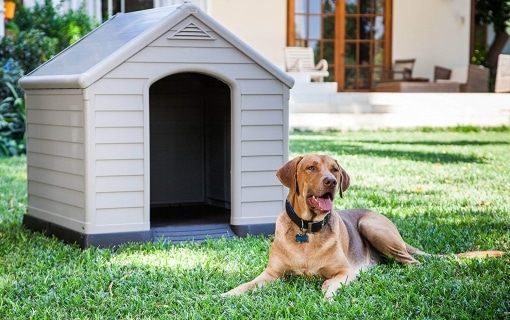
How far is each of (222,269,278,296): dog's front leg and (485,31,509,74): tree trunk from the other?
23.6 m

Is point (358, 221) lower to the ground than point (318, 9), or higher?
lower

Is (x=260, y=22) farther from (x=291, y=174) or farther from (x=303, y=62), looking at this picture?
(x=291, y=174)

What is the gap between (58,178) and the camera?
6.52 m

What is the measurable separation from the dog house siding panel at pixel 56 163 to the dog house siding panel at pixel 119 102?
0.41 m

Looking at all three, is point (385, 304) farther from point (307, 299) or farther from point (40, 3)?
point (40, 3)

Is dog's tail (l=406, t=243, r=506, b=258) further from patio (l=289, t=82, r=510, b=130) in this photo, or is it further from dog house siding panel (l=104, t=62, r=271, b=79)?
patio (l=289, t=82, r=510, b=130)

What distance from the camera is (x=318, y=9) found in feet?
76.4

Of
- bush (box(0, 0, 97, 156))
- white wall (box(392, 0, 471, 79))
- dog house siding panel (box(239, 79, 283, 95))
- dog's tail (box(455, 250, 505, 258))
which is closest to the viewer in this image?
dog's tail (box(455, 250, 505, 258))

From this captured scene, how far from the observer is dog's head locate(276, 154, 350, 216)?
479 centimetres

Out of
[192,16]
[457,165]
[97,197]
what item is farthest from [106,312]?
[457,165]

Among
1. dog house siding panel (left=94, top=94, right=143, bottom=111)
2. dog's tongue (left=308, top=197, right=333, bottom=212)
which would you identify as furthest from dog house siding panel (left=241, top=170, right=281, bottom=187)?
dog's tongue (left=308, top=197, right=333, bottom=212)

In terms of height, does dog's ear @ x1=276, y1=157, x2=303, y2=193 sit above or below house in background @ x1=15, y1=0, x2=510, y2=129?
below

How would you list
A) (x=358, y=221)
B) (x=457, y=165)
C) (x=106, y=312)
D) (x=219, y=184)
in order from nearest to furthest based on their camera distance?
(x=106, y=312)
(x=358, y=221)
(x=219, y=184)
(x=457, y=165)

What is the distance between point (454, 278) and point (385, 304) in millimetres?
694
